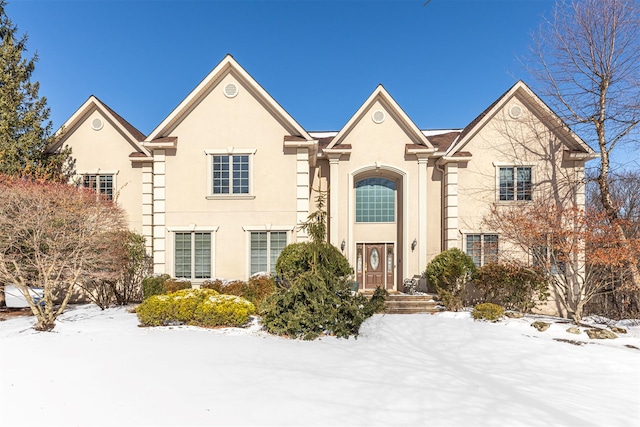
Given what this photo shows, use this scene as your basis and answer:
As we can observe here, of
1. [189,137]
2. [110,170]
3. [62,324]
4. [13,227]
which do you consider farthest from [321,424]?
[110,170]

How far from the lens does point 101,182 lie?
48.8 ft

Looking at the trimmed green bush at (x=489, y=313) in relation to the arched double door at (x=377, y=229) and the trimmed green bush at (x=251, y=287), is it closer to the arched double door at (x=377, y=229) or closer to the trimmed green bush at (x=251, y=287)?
the arched double door at (x=377, y=229)

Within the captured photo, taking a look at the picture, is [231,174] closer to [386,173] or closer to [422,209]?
[386,173]

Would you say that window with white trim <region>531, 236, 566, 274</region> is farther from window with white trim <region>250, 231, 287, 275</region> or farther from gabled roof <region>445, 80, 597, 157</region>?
window with white trim <region>250, 231, 287, 275</region>

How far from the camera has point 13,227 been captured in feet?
33.3

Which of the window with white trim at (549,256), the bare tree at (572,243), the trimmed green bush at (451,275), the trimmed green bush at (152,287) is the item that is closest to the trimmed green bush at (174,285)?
the trimmed green bush at (152,287)

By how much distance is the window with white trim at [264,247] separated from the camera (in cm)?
1352

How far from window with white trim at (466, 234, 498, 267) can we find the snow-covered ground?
4.62m

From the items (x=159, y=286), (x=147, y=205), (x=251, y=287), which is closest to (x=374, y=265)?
(x=251, y=287)

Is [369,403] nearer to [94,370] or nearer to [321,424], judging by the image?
[321,424]

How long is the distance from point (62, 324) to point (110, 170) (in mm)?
7312

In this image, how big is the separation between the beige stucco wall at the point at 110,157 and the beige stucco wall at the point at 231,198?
2.37 metres

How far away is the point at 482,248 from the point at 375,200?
4.97 metres

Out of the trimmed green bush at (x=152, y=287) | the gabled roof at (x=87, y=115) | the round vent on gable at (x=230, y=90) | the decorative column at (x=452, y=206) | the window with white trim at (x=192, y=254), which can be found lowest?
the trimmed green bush at (x=152, y=287)
